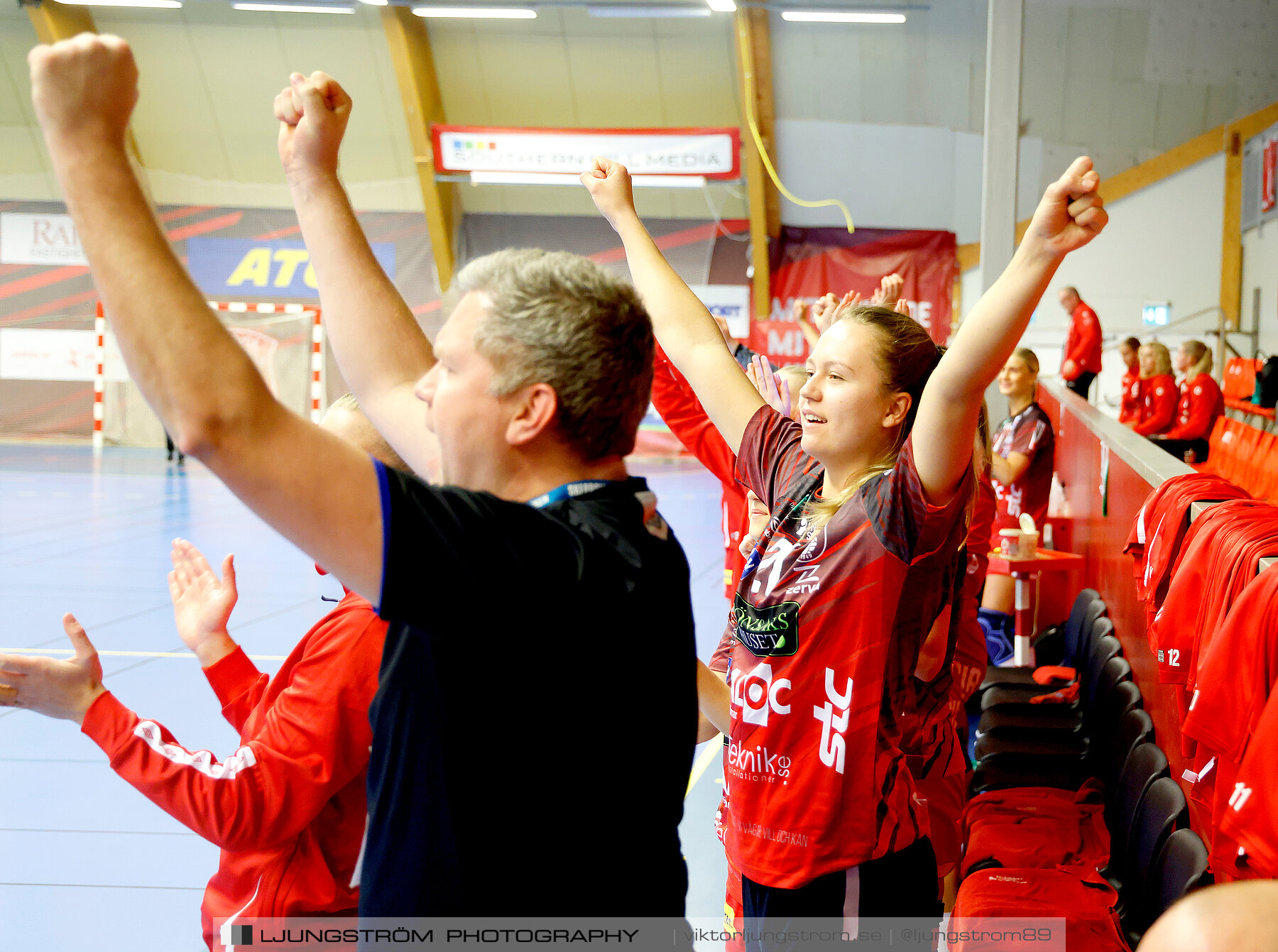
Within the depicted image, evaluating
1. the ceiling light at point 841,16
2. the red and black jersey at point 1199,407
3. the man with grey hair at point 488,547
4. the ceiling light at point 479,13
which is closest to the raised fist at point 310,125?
the man with grey hair at point 488,547

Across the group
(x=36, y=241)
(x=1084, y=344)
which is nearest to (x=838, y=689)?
(x=1084, y=344)

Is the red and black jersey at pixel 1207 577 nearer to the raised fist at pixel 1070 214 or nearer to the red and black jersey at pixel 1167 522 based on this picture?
the red and black jersey at pixel 1167 522

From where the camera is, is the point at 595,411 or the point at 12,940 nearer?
the point at 595,411

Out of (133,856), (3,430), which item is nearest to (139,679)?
(133,856)

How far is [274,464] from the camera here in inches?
32.8

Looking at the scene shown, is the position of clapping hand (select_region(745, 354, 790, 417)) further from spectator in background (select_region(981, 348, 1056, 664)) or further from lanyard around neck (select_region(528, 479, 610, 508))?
spectator in background (select_region(981, 348, 1056, 664))

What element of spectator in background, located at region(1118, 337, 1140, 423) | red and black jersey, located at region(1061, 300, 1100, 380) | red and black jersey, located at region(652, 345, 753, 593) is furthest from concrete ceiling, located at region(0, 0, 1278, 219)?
red and black jersey, located at region(652, 345, 753, 593)

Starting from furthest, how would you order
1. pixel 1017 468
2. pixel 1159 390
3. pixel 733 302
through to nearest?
pixel 733 302
pixel 1159 390
pixel 1017 468

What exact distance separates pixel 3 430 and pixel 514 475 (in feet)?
56.9

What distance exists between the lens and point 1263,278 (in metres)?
10.7

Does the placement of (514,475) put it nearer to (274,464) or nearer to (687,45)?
(274,464)

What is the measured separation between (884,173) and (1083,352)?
17.4 feet

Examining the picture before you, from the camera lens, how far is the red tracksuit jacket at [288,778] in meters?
1.51

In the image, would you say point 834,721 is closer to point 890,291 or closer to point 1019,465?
point 890,291
